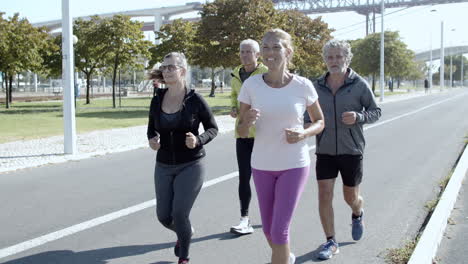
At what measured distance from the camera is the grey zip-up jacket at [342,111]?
4.56m

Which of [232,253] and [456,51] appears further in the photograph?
[456,51]

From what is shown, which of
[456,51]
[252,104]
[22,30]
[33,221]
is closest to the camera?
[252,104]

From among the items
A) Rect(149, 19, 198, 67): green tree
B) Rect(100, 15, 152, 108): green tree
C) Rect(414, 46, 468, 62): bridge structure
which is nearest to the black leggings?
Rect(100, 15, 152, 108): green tree

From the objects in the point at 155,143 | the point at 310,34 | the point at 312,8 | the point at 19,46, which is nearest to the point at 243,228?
the point at 155,143

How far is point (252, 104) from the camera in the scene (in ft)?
11.7

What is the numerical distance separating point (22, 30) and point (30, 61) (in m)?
1.66

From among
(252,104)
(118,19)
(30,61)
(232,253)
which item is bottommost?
(232,253)

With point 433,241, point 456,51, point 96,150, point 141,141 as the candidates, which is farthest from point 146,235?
point 456,51

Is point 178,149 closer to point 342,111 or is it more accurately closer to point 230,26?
point 342,111

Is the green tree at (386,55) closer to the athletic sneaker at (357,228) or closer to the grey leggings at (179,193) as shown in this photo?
the athletic sneaker at (357,228)

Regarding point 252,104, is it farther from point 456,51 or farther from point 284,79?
point 456,51

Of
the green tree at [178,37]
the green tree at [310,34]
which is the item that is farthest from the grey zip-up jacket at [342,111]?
the green tree at [178,37]

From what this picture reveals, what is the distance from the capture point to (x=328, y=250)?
4.61m

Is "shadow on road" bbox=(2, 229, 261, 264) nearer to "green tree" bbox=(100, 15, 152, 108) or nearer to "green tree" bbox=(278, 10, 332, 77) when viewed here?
"green tree" bbox=(100, 15, 152, 108)
